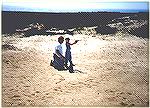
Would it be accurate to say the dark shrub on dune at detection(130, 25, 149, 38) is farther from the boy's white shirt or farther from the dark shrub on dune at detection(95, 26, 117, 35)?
the boy's white shirt

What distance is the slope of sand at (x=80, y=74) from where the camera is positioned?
4.81 meters

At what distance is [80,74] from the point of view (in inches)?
203

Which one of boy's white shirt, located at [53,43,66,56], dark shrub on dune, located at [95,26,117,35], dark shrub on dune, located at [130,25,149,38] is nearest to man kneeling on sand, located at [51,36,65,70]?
boy's white shirt, located at [53,43,66,56]

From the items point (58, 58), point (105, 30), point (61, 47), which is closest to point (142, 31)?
point (105, 30)

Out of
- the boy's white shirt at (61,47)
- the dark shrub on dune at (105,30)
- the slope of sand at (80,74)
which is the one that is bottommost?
the slope of sand at (80,74)

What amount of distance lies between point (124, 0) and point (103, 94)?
1829mm

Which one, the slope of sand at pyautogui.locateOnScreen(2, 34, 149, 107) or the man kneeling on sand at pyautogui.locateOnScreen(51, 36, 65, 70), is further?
the man kneeling on sand at pyautogui.locateOnScreen(51, 36, 65, 70)

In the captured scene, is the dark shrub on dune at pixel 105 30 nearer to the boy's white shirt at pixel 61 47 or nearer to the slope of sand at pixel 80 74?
the slope of sand at pixel 80 74

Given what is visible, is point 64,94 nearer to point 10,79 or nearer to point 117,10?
point 10,79

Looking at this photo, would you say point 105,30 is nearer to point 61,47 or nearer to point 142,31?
point 142,31

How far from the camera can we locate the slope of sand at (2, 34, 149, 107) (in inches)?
189

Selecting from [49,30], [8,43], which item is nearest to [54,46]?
[49,30]

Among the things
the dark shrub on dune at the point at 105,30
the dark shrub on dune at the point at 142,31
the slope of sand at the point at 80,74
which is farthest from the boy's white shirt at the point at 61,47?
the dark shrub on dune at the point at 142,31

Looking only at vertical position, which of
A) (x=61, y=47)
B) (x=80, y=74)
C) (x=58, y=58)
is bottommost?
(x=80, y=74)
